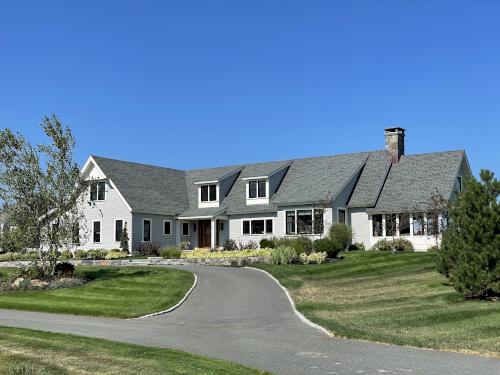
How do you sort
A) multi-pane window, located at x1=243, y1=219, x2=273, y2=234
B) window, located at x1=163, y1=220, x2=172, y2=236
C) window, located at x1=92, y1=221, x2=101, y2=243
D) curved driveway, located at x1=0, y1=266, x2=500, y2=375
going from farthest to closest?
1. window, located at x1=92, y1=221, x2=101, y2=243
2. window, located at x1=163, y1=220, x2=172, y2=236
3. multi-pane window, located at x1=243, y1=219, x2=273, y2=234
4. curved driveway, located at x1=0, y1=266, x2=500, y2=375

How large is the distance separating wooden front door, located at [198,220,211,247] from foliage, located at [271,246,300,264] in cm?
1464

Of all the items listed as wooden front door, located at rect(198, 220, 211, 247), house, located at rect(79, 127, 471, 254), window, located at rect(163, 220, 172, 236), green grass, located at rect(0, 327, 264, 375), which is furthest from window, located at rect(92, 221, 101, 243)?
green grass, located at rect(0, 327, 264, 375)

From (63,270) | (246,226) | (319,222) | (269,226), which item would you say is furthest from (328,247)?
(63,270)

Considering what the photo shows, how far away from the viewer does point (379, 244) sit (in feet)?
123

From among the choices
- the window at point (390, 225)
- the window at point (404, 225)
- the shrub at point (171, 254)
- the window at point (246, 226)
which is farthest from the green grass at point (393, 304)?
the window at point (246, 226)

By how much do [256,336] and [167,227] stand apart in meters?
32.3

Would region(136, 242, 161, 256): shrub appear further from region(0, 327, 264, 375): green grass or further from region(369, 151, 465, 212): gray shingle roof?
region(0, 327, 264, 375): green grass

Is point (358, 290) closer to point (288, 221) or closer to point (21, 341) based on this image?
point (21, 341)

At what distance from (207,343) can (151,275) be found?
15.7 m

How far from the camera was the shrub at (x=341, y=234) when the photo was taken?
36.8m

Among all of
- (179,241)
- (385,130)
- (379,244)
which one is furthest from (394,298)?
(179,241)

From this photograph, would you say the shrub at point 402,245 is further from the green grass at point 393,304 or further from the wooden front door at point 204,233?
the wooden front door at point 204,233

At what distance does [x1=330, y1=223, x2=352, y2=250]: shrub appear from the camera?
121ft

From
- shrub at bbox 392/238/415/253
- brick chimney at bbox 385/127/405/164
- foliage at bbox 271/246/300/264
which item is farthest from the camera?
brick chimney at bbox 385/127/405/164
